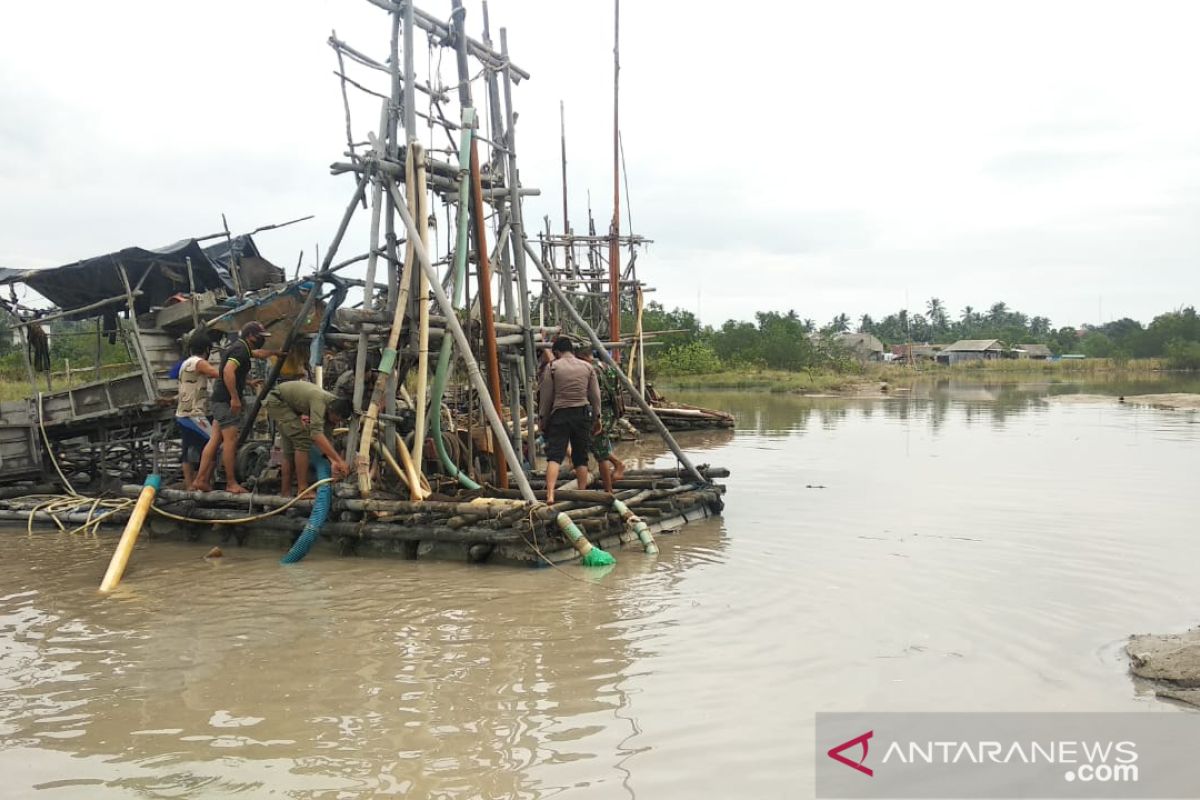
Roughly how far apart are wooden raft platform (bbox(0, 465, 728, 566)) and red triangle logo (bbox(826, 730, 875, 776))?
342cm

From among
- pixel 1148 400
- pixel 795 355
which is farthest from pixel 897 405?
pixel 795 355

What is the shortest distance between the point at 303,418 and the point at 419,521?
1.62 meters

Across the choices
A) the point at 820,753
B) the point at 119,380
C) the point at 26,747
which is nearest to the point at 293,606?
the point at 26,747

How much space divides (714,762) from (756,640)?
1.63 meters

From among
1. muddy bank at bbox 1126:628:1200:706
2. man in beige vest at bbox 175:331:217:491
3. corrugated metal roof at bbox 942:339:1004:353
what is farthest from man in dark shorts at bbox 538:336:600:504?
corrugated metal roof at bbox 942:339:1004:353

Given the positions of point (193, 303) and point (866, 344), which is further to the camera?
point (866, 344)

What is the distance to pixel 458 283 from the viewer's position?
838 centimetres

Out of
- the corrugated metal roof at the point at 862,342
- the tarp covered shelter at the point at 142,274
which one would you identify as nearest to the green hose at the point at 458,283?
the tarp covered shelter at the point at 142,274

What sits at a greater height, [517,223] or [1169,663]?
[517,223]

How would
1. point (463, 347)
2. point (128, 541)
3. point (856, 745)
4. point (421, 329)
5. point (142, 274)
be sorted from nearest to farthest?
point (856, 745) < point (128, 541) < point (463, 347) < point (421, 329) < point (142, 274)

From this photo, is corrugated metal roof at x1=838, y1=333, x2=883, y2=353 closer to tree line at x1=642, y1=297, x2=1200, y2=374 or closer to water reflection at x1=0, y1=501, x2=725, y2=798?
tree line at x1=642, y1=297, x2=1200, y2=374

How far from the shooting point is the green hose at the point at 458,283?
320 inches

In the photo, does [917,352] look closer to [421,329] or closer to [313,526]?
[421,329]

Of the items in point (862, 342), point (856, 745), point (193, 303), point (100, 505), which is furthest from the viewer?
point (862, 342)
